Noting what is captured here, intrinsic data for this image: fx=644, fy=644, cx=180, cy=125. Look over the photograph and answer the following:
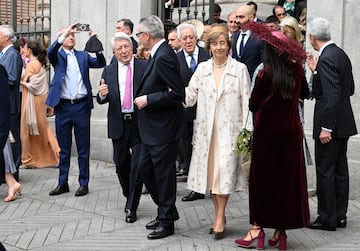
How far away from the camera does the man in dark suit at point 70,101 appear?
26.0 feet

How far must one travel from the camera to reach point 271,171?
5578mm

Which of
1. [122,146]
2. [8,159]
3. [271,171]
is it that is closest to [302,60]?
[271,171]

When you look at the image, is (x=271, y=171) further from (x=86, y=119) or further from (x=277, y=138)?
(x=86, y=119)

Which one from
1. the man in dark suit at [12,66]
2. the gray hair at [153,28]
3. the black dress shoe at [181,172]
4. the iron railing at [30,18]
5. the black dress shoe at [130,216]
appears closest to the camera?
the gray hair at [153,28]

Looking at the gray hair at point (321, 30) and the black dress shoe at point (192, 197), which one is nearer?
the gray hair at point (321, 30)

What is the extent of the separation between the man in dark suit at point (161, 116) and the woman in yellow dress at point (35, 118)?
4443mm

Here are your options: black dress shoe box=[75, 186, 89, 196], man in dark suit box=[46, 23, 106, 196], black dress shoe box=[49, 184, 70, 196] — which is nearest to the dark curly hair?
man in dark suit box=[46, 23, 106, 196]

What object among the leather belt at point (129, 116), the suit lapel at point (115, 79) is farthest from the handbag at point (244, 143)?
the suit lapel at point (115, 79)

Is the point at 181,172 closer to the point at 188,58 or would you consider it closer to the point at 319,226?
the point at 188,58

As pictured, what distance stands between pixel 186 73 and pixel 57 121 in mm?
1708

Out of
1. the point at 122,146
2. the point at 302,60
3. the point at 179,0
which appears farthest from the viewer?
the point at 179,0

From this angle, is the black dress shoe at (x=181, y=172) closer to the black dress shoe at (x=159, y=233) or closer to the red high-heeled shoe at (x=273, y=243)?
the black dress shoe at (x=159, y=233)

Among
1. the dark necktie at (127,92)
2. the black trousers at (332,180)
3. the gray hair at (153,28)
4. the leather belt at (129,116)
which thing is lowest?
the black trousers at (332,180)

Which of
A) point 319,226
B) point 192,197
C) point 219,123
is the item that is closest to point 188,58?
point 192,197
